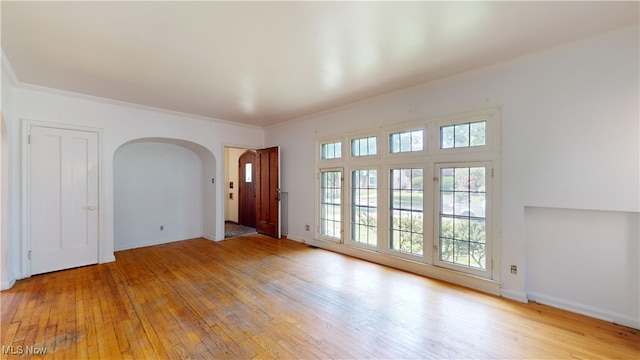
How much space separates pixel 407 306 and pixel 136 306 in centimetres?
296

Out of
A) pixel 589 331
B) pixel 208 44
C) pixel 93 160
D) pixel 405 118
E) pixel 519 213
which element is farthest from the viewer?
pixel 93 160

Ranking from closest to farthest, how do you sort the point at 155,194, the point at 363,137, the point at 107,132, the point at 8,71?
1. the point at 8,71
2. the point at 107,132
3. the point at 363,137
4. the point at 155,194

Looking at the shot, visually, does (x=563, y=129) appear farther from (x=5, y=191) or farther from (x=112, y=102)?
(x=5, y=191)

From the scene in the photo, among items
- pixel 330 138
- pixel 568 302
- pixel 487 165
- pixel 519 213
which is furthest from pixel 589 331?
pixel 330 138

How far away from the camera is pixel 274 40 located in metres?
2.52

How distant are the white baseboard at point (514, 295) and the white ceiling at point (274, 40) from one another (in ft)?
8.75

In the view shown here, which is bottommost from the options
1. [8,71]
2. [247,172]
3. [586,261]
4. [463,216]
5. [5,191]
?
[586,261]

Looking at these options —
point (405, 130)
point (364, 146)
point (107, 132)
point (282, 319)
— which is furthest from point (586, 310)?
point (107, 132)

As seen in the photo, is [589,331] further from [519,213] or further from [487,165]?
[487,165]

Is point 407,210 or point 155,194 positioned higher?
point 155,194

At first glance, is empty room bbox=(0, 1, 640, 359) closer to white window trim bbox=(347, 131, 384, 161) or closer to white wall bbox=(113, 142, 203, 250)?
white window trim bbox=(347, 131, 384, 161)

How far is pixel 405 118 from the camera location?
3971mm

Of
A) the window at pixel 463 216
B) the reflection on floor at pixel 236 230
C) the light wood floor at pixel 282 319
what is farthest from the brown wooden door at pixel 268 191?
the window at pixel 463 216

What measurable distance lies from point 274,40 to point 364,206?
3025 mm
